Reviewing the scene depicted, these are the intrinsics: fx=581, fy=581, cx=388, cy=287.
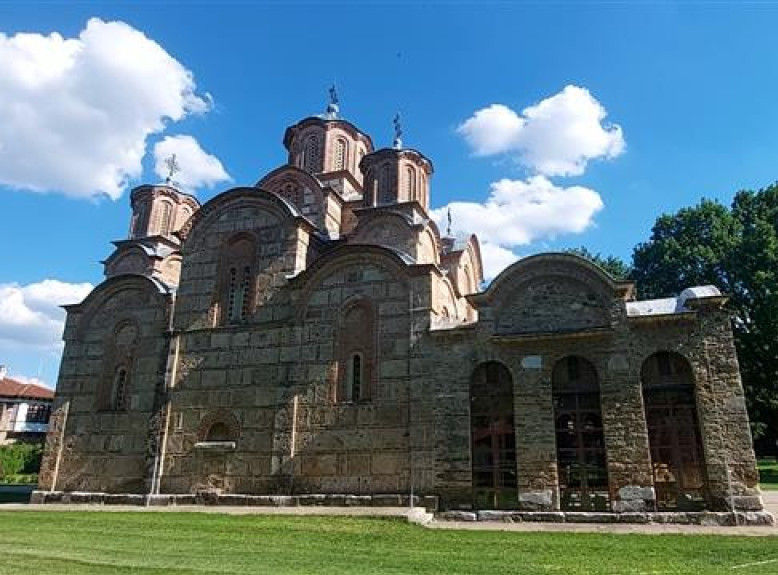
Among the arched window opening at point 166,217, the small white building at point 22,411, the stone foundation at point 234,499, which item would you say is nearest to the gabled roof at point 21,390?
the small white building at point 22,411

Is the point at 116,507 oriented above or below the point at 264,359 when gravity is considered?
below

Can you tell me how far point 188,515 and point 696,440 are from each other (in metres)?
10.7

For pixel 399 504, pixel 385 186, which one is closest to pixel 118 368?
pixel 399 504

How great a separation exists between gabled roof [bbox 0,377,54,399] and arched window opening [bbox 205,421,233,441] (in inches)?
1046

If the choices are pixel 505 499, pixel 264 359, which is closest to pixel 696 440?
pixel 505 499

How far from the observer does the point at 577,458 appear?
40.9 ft

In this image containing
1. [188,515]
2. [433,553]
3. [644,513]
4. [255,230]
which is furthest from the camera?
[255,230]

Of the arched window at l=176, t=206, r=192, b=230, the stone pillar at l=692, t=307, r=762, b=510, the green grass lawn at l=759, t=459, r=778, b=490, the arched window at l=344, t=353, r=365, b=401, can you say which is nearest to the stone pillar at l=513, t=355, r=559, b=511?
the stone pillar at l=692, t=307, r=762, b=510

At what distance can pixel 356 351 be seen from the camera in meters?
15.0

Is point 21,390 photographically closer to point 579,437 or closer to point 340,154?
point 340,154

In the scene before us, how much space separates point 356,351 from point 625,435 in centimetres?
659

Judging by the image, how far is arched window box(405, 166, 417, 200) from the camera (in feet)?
63.1

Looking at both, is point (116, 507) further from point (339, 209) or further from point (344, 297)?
point (339, 209)

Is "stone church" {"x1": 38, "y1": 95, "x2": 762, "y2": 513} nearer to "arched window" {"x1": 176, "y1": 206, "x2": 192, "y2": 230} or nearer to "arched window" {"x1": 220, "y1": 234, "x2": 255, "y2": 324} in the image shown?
"arched window" {"x1": 220, "y1": 234, "x2": 255, "y2": 324}
